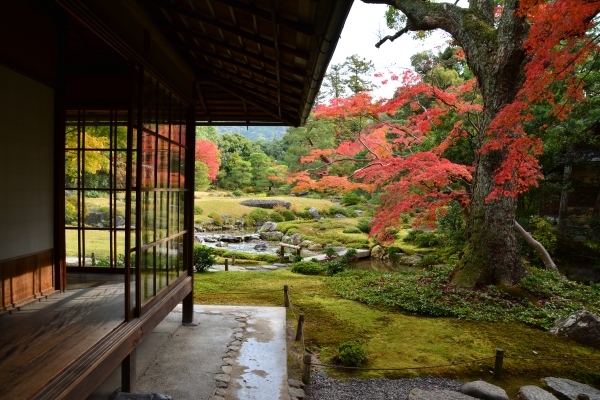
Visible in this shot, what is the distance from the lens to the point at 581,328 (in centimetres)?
610

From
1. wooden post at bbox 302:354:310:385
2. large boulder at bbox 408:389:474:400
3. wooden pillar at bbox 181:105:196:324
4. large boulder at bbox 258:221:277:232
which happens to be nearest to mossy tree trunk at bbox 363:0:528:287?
large boulder at bbox 408:389:474:400

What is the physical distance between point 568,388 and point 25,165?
6.61 m

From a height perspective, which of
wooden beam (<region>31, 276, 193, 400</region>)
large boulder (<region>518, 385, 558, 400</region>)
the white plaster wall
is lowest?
large boulder (<region>518, 385, 558, 400</region>)

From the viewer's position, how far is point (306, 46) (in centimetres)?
318

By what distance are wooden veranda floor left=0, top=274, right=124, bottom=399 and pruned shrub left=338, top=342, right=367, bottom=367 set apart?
2.89 metres

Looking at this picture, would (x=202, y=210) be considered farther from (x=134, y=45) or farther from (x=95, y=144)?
(x=134, y=45)

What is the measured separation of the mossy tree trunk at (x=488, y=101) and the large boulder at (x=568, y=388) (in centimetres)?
312

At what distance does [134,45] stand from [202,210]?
20846 millimetres

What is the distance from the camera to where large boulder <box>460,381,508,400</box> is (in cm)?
433

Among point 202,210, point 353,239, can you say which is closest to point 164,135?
point 353,239

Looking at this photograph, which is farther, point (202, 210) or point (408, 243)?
point (202, 210)

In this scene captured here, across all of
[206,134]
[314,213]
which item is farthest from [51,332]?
[206,134]

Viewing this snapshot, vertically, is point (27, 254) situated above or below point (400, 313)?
above

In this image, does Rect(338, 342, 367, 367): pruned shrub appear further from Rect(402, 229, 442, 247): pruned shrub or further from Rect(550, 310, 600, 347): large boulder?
Rect(402, 229, 442, 247): pruned shrub
